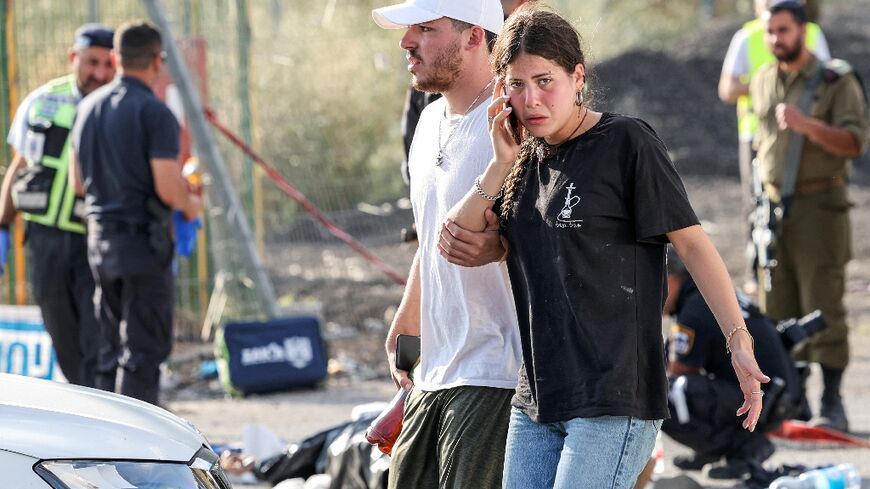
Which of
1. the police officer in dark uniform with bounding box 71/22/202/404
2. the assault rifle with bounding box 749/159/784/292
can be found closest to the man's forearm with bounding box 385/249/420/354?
the police officer in dark uniform with bounding box 71/22/202/404

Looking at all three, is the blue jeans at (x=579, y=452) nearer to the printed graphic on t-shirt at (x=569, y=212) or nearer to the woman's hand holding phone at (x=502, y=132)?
the printed graphic on t-shirt at (x=569, y=212)

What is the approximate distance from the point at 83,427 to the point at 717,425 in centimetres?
368

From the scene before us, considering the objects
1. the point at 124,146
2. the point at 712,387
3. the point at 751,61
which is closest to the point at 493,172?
the point at 712,387

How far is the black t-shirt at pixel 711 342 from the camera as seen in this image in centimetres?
661

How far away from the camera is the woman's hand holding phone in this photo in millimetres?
3566

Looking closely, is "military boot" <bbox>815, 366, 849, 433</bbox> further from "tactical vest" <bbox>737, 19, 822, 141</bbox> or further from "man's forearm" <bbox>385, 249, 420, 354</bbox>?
"man's forearm" <bbox>385, 249, 420, 354</bbox>

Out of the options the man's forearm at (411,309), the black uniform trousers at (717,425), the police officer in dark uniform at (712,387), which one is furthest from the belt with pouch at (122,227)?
the man's forearm at (411,309)

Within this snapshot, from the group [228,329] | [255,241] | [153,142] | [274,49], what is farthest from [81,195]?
[274,49]

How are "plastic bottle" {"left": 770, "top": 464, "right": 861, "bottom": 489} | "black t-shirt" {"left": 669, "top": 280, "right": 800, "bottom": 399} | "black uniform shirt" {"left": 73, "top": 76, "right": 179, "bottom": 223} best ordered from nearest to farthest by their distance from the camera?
"plastic bottle" {"left": 770, "top": 464, "right": 861, "bottom": 489}, "black t-shirt" {"left": 669, "top": 280, "right": 800, "bottom": 399}, "black uniform shirt" {"left": 73, "top": 76, "right": 179, "bottom": 223}

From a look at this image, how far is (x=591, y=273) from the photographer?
11.5 ft

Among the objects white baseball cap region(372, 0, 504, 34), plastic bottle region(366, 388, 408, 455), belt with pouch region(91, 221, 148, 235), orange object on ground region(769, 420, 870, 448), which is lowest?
orange object on ground region(769, 420, 870, 448)

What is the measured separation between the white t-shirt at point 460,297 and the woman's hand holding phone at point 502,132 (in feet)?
1.07

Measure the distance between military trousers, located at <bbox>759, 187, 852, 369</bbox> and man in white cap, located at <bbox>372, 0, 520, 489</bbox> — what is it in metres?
4.29

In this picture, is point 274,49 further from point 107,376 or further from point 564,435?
point 564,435
